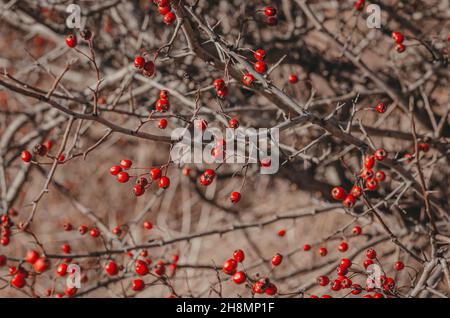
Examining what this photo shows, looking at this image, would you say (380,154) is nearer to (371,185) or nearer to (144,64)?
(371,185)

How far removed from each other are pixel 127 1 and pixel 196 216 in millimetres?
2801

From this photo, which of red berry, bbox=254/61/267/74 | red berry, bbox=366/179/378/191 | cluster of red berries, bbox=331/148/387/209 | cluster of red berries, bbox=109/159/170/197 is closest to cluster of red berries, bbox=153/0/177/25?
red berry, bbox=254/61/267/74

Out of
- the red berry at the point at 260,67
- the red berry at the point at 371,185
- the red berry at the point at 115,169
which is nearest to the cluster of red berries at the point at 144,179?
the red berry at the point at 115,169

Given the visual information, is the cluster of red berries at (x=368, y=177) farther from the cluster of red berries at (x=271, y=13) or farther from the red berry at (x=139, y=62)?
the red berry at (x=139, y=62)

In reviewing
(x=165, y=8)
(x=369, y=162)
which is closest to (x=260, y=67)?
(x=165, y=8)

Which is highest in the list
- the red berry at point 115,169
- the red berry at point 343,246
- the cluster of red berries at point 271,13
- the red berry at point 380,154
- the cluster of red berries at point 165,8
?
the cluster of red berries at point 271,13

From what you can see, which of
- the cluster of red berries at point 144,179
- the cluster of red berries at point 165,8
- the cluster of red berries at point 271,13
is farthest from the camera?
the cluster of red berries at point 271,13

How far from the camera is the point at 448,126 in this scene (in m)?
4.15

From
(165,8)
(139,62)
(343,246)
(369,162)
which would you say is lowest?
(343,246)

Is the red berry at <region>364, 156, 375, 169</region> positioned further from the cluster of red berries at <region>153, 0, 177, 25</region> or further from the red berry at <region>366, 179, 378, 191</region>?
the cluster of red berries at <region>153, 0, 177, 25</region>
